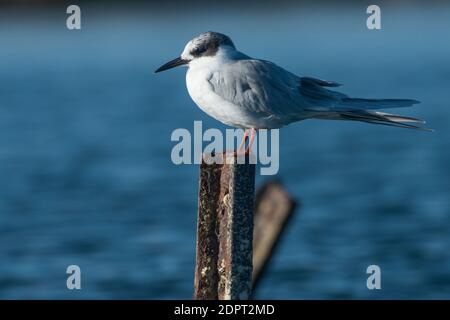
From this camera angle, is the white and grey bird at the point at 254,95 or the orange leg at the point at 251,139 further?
the white and grey bird at the point at 254,95

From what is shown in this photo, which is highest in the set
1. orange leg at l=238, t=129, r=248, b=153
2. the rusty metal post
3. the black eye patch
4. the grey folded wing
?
the black eye patch

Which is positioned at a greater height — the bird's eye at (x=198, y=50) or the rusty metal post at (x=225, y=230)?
the bird's eye at (x=198, y=50)

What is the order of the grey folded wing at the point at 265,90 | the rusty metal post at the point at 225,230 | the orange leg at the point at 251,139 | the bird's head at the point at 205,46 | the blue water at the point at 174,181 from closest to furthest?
the rusty metal post at the point at 225,230 → the orange leg at the point at 251,139 → the grey folded wing at the point at 265,90 → the bird's head at the point at 205,46 → the blue water at the point at 174,181

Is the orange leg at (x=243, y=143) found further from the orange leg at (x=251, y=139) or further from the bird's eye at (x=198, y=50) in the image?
the bird's eye at (x=198, y=50)

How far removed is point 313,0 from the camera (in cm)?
5481

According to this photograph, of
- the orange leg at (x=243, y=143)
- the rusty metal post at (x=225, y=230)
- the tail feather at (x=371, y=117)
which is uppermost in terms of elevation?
the tail feather at (x=371, y=117)

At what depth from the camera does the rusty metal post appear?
5797 mm

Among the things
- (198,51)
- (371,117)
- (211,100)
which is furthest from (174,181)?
(371,117)

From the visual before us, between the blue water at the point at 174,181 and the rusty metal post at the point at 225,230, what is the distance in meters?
5.17

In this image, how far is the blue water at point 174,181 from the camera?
39.8 ft

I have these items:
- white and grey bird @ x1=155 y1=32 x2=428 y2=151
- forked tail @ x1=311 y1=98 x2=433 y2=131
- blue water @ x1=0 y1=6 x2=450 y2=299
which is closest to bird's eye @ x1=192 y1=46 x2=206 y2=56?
white and grey bird @ x1=155 y1=32 x2=428 y2=151

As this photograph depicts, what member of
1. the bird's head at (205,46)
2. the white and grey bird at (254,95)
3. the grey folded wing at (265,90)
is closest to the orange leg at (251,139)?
the white and grey bird at (254,95)

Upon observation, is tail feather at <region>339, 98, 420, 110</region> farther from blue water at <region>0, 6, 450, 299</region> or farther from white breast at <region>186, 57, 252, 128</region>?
blue water at <region>0, 6, 450, 299</region>
